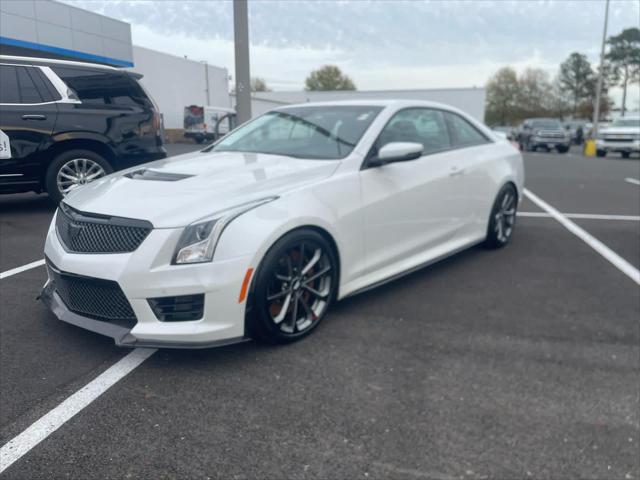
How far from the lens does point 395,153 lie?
3973mm

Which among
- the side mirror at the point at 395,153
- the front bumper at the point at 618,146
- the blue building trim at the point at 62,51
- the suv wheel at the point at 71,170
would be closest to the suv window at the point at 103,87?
the suv wheel at the point at 71,170

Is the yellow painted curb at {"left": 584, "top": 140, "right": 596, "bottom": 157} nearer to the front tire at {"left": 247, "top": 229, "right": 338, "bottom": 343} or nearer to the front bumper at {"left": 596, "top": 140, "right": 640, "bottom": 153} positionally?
the front bumper at {"left": 596, "top": 140, "right": 640, "bottom": 153}

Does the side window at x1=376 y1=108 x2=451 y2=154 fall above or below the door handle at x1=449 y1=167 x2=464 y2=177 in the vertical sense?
above

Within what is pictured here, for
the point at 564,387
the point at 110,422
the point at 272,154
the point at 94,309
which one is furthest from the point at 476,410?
the point at 272,154

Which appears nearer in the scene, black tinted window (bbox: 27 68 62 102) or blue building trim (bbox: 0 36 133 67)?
black tinted window (bbox: 27 68 62 102)

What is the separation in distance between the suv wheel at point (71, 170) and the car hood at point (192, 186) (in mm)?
3292

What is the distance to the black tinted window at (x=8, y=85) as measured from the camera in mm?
6664

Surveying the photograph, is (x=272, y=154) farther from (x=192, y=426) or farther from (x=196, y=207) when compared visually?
(x=192, y=426)

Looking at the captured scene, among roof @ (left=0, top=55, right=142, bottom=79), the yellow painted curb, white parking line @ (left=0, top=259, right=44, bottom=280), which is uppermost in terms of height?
roof @ (left=0, top=55, right=142, bottom=79)

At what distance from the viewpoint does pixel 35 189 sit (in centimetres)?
700

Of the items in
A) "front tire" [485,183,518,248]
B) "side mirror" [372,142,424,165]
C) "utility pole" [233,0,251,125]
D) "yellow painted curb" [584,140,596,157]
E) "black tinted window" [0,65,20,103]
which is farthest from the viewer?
"yellow painted curb" [584,140,596,157]

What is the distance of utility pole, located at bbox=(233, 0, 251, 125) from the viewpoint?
9.16m

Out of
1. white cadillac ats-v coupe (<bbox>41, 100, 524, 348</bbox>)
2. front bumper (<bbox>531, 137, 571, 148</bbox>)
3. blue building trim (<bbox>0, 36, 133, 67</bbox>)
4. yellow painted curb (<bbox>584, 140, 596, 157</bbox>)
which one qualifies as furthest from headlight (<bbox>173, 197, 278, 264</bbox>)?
front bumper (<bbox>531, 137, 571, 148</bbox>)

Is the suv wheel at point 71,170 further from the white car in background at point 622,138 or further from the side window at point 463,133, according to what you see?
the white car in background at point 622,138
